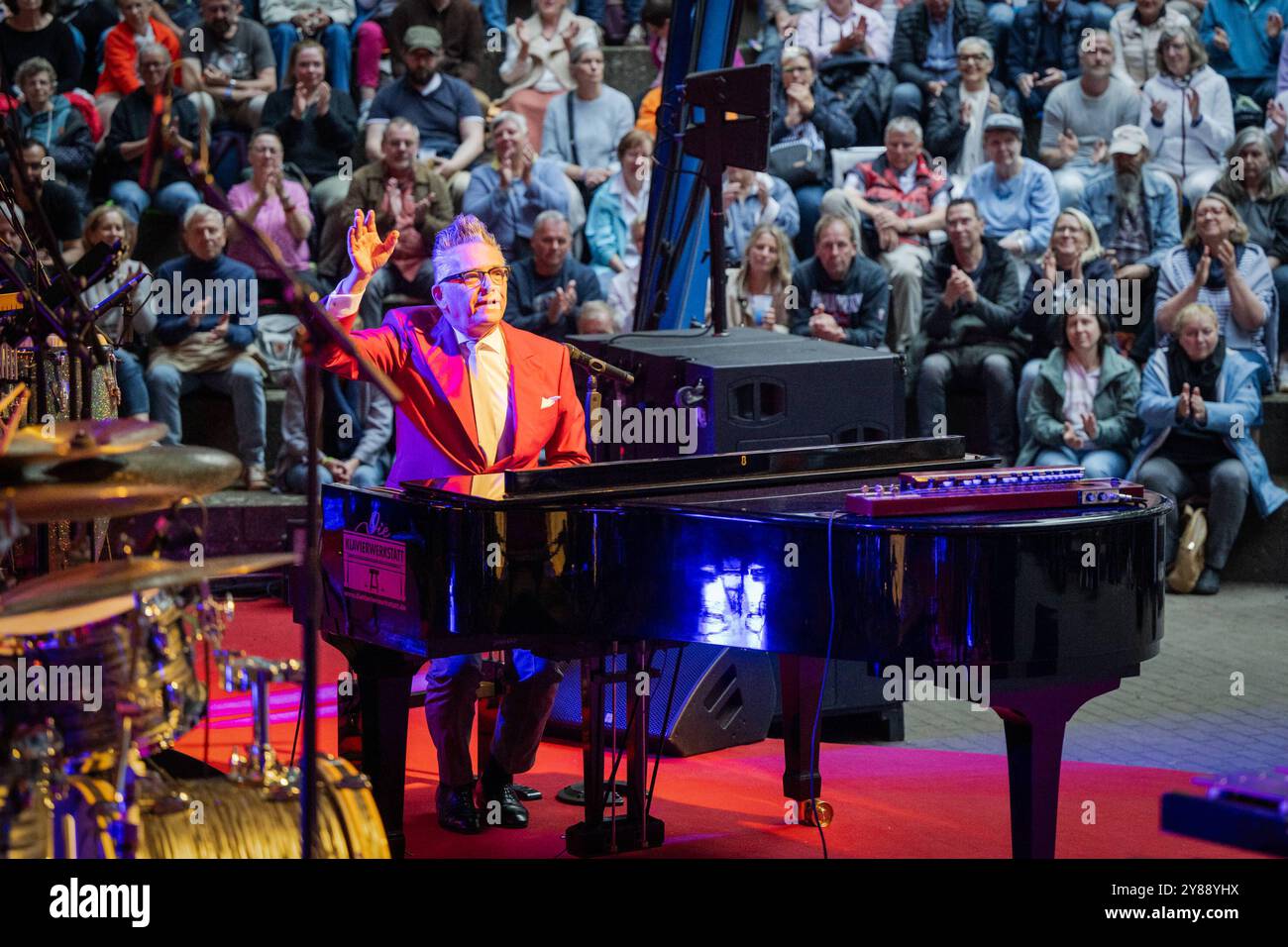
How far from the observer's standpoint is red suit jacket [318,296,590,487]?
5625 millimetres

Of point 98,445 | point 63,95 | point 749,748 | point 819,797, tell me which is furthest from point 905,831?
point 63,95

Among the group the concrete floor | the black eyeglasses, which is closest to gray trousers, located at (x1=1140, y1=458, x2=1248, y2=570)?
the concrete floor

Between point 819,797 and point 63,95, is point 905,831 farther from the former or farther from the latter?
point 63,95

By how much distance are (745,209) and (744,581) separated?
586cm

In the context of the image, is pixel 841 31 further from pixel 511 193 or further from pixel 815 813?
pixel 815 813

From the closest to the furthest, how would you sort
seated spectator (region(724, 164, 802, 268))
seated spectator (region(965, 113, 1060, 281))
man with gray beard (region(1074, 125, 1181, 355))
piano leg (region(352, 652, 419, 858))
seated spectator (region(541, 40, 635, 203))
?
1. piano leg (region(352, 652, 419, 858))
2. seated spectator (region(724, 164, 802, 268))
3. man with gray beard (region(1074, 125, 1181, 355))
4. seated spectator (region(965, 113, 1060, 281))
5. seated spectator (region(541, 40, 635, 203))

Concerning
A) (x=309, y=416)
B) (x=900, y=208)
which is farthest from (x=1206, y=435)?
(x=309, y=416)

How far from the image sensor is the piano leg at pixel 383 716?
526cm

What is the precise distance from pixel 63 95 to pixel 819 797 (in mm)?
7091

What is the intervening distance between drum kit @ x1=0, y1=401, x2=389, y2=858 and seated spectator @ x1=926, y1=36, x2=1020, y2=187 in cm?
810

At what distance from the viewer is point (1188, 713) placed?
7.38 meters

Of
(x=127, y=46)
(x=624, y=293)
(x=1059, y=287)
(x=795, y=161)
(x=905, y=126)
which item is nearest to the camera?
(x=1059, y=287)

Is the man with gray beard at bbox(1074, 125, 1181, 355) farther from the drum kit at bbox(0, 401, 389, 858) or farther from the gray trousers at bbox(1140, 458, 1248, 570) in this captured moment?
the drum kit at bbox(0, 401, 389, 858)

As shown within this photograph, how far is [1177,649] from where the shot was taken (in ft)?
27.4
